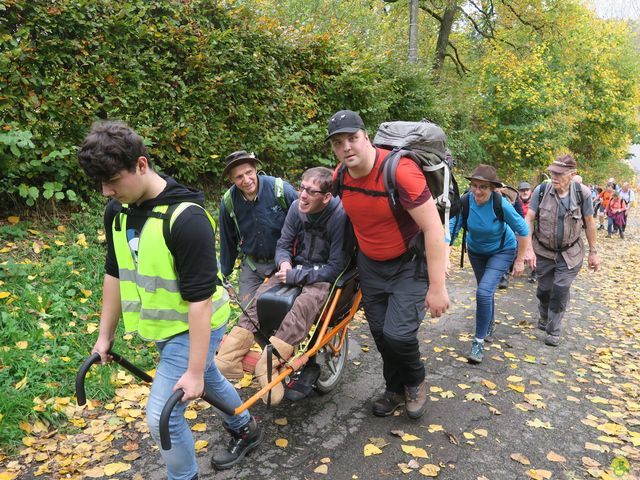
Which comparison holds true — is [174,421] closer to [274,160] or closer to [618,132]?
[274,160]

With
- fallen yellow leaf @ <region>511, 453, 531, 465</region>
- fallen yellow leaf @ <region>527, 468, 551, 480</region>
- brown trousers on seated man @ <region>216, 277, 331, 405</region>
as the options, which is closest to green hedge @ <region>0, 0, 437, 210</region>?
brown trousers on seated man @ <region>216, 277, 331, 405</region>

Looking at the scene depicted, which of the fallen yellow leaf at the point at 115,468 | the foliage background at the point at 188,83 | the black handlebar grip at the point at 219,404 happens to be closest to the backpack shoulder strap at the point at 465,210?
the black handlebar grip at the point at 219,404

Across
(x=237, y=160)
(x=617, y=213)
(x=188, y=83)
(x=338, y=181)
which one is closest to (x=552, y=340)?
(x=338, y=181)

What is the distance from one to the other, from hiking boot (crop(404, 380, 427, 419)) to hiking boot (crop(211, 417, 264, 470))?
1.23 meters

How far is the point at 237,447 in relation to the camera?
314 cm

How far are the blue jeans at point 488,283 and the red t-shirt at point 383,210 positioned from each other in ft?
6.47

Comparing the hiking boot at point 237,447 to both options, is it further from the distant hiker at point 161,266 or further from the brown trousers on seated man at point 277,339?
the distant hiker at point 161,266

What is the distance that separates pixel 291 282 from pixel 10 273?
3.06 meters

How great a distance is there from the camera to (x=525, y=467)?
3193 mm

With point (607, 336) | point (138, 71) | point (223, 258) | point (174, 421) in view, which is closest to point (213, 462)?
point (174, 421)

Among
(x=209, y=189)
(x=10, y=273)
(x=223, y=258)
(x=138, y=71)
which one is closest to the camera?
(x=223, y=258)

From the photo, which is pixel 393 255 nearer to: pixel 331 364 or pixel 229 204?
pixel 331 364

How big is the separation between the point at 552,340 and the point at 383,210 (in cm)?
360

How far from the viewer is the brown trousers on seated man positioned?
3148 mm
